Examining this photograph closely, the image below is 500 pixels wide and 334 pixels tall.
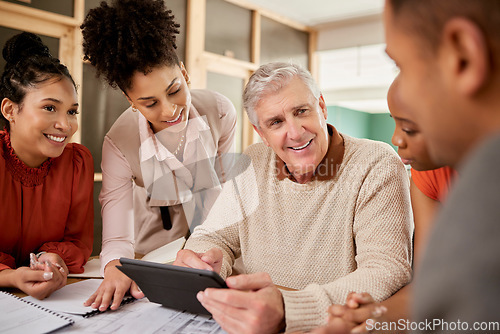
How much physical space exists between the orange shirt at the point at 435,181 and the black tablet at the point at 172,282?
60 centimetres

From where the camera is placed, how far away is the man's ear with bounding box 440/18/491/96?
386mm

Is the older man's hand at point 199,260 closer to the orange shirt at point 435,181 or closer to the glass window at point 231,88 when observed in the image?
the orange shirt at point 435,181

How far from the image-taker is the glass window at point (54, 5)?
3043 millimetres

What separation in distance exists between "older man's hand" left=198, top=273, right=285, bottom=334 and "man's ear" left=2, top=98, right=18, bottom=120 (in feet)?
3.43

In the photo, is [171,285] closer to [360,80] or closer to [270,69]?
[270,69]

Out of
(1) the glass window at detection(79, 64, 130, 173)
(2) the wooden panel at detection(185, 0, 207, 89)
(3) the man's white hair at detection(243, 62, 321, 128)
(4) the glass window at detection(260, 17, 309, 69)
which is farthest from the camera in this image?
(4) the glass window at detection(260, 17, 309, 69)

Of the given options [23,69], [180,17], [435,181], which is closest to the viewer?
[435,181]

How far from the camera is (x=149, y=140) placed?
1629 mm

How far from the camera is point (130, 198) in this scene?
61.7 inches

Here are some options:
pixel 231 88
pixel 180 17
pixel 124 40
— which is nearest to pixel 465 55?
pixel 124 40

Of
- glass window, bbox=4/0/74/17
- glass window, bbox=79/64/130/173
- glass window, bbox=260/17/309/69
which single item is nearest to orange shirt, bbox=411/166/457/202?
glass window, bbox=79/64/130/173

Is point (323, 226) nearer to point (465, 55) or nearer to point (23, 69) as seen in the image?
point (465, 55)

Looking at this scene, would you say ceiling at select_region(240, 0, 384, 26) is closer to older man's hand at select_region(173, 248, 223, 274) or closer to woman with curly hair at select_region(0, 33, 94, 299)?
woman with curly hair at select_region(0, 33, 94, 299)

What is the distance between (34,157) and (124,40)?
52 cm
